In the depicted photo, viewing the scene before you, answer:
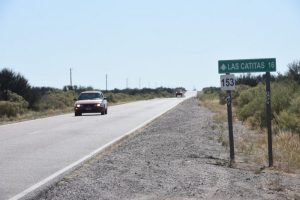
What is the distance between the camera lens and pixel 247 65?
12.7 m

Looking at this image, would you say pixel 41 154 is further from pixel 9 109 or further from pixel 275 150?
pixel 9 109

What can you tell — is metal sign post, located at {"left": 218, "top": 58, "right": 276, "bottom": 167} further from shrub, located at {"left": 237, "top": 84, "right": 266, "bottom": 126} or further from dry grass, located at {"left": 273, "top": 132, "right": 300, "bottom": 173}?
shrub, located at {"left": 237, "top": 84, "right": 266, "bottom": 126}

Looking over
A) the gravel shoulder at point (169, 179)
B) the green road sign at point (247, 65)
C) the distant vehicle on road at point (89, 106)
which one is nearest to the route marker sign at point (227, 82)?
the green road sign at point (247, 65)

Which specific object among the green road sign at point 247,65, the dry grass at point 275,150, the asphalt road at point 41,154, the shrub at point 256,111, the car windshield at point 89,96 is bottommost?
the dry grass at point 275,150

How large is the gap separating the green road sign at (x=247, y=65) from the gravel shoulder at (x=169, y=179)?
2.00 m

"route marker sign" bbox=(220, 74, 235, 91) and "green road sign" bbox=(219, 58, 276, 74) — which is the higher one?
"green road sign" bbox=(219, 58, 276, 74)

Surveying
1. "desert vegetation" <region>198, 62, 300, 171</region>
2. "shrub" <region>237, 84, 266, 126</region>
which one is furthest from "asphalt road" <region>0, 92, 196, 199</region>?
"shrub" <region>237, 84, 266, 126</region>

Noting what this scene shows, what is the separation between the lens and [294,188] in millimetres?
9891

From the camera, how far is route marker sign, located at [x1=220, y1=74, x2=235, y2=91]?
13.1 meters

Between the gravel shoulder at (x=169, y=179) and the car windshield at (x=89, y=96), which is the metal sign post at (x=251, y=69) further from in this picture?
the car windshield at (x=89, y=96)

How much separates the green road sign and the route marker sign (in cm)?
17

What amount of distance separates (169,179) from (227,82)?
3.52m

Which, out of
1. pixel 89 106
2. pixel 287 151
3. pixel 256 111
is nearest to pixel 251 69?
pixel 287 151

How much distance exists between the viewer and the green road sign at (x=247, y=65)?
488 inches
